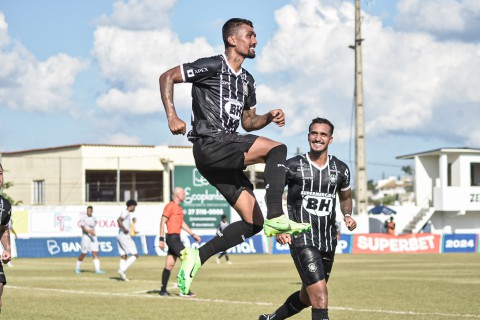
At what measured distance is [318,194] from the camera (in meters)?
11.0

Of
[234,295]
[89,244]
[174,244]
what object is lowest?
[234,295]

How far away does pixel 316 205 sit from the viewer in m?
11.0

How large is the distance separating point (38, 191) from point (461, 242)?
105 ft

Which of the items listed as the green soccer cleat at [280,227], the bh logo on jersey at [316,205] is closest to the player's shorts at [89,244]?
the bh logo on jersey at [316,205]

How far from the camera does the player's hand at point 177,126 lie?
25.3 feet

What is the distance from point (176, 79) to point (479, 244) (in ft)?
160

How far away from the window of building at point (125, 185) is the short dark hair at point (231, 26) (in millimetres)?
58752

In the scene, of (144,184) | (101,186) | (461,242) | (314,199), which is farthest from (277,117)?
(144,184)

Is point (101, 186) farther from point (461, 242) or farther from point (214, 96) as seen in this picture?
point (214, 96)

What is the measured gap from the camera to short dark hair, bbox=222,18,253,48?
28.1 ft

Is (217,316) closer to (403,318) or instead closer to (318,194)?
(403,318)

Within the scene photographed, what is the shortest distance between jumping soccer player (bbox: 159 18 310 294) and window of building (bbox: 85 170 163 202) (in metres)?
58.6

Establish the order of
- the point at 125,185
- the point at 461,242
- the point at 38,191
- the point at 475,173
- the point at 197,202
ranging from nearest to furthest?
the point at 461,242 → the point at 197,202 → the point at 38,191 → the point at 125,185 → the point at 475,173

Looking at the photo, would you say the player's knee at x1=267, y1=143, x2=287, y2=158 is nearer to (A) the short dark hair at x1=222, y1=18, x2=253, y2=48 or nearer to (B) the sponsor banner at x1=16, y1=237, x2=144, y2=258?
(A) the short dark hair at x1=222, y1=18, x2=253, y2=48
